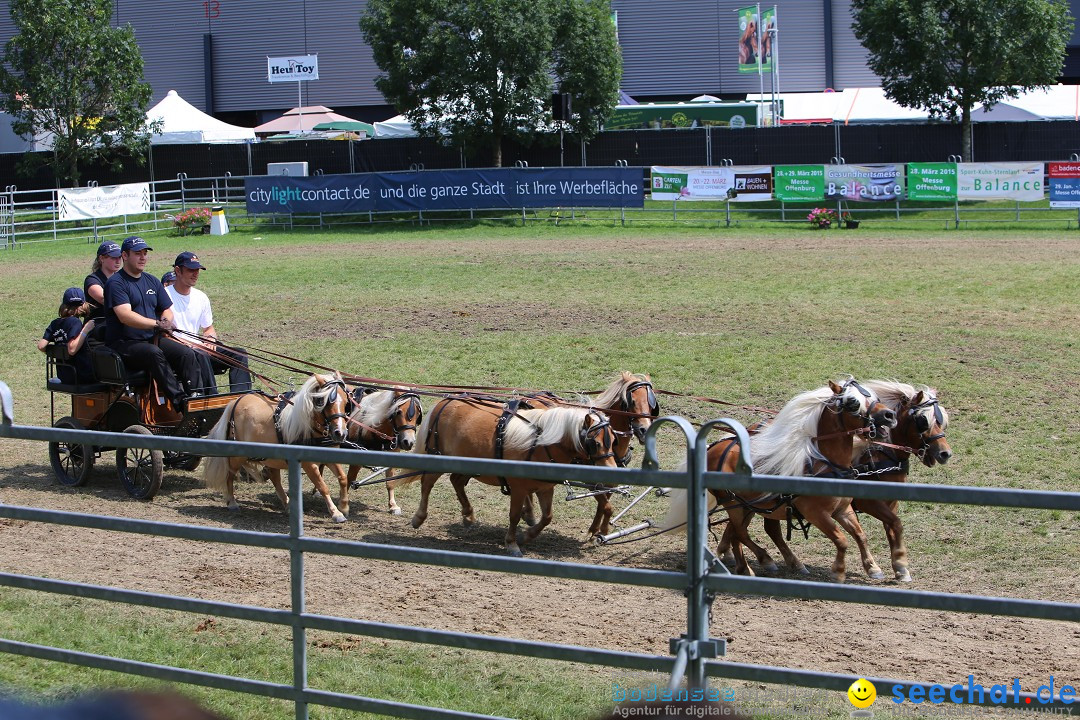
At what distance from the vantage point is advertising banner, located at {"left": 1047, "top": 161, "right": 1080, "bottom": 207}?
2600cm

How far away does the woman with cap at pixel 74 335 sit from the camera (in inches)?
382

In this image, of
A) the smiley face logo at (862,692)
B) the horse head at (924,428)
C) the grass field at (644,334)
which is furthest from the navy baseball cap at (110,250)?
the smiley face logo at (862,692)

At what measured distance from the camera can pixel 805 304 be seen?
16656mm

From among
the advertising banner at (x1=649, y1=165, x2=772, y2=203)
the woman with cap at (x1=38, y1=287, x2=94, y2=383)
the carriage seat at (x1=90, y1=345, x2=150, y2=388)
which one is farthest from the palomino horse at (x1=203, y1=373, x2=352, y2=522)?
the advertising banner at (x1=649, y1=165, x2=772, y2=203)

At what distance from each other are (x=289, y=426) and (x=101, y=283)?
113 inches

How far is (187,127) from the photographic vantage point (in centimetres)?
4359

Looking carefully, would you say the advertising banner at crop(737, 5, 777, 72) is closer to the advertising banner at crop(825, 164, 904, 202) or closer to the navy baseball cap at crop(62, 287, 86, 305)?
the advertising banner at crop(825, 164, 904, 202)

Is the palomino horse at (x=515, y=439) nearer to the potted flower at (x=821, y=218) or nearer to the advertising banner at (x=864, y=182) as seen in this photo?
the potted flower at (x=821, y=218)

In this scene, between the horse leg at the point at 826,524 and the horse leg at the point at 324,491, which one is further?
the horse leg at the point at 324,491

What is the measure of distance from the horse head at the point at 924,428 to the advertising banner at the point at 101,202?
26.4 metres

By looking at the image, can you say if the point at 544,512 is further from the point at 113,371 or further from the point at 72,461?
the point at 72,461

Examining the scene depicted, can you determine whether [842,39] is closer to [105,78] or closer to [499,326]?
[105,78]

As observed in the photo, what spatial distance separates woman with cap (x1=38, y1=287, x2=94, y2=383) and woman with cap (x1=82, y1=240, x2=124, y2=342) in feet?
0.35

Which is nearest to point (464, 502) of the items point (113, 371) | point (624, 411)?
point (624, 411)
